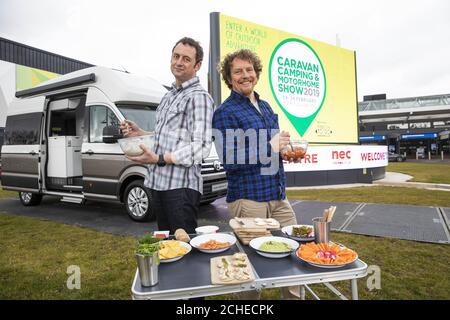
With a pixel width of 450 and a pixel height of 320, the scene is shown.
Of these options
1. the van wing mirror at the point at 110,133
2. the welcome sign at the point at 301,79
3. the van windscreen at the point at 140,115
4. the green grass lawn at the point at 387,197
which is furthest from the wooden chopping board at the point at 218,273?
the welcome sign at the point at 301,79

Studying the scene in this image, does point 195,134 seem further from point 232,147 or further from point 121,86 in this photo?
point 121,86

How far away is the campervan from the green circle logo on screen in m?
5.55

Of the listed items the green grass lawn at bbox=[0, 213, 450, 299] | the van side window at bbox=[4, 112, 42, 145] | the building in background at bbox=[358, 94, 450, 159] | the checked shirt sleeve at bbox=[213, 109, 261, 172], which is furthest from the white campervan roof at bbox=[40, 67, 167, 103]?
the building in background at bbox=[358, 94, 450, 159]

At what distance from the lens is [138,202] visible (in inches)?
219

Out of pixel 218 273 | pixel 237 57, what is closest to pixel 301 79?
pixel 237 57

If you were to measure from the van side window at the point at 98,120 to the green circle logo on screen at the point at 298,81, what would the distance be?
21.6 ft

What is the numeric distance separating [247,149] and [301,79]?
33.5 feet

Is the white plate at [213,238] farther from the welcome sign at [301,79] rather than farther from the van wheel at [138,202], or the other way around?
the welcome sign at [301,79]

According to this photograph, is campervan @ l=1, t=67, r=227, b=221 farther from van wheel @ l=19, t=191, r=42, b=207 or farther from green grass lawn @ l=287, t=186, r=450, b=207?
green grass lawn @ l=287, t=186, r=450, b=207

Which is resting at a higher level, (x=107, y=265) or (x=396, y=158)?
(x=396, y=158)

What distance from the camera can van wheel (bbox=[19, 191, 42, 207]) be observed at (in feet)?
25.5
